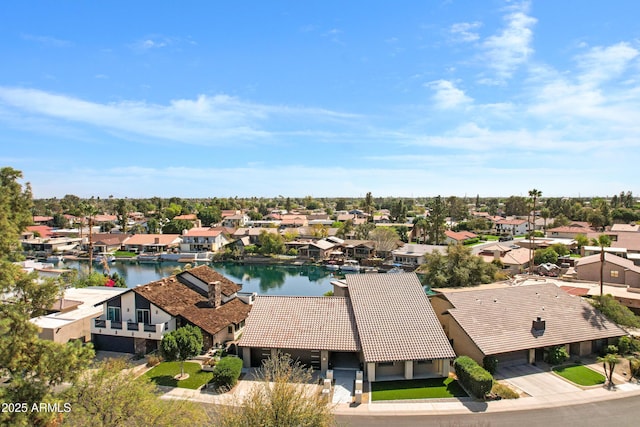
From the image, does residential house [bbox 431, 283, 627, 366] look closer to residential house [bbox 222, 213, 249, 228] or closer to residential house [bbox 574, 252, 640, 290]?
residential house [bbox 574, 252, 640, 290]

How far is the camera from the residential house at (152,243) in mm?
93375

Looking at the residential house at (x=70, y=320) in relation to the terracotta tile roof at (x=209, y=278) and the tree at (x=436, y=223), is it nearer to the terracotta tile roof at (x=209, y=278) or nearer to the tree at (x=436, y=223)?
the terracotta tile roof at (x=209, y=278)

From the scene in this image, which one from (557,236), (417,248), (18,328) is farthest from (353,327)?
(557,236)

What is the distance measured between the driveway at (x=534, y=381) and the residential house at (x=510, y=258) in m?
38.1

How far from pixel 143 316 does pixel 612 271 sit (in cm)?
5176

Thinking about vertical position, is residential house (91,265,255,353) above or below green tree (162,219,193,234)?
below

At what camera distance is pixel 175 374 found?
2434 cm

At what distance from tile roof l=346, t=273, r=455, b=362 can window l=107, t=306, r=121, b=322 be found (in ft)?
55.4

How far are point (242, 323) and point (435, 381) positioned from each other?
16351mm

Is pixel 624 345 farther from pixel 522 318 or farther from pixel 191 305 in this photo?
pixel 191 305

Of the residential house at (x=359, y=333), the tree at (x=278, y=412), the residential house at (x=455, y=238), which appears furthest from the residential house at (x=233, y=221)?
the tree at (x=278, y=412)

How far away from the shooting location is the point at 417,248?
78.4 metres

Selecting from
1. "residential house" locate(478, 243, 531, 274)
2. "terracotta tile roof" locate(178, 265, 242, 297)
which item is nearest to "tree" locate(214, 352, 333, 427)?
"terracotta tile roof" locate(178, 265, 242, 297)

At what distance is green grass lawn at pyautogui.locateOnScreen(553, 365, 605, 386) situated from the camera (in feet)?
75.8
